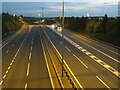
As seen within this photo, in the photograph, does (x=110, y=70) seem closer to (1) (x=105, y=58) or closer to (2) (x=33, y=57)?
(1) (x=105, y=58)

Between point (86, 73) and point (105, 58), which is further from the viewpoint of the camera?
point (105, 58)

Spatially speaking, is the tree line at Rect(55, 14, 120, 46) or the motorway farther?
the tree line at Rect(55, 14, 120, 46)

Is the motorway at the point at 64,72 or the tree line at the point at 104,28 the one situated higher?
the tree line at the point at 104,28

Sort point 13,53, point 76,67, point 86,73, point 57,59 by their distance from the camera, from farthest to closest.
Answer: point 13,53 < point 57,59 < point 76,67 < point 86,73

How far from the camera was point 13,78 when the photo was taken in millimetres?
33594

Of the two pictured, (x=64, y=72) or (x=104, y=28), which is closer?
(x=64, y=72)

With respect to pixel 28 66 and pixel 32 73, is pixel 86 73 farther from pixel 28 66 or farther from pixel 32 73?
pixel 28 66

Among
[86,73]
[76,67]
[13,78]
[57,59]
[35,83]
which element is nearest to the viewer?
[35,83]

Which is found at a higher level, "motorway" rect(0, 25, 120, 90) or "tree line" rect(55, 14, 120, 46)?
"tree line" rect(55, 14, 120, 46)

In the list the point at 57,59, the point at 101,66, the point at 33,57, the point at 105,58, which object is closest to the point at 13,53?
the point at 33,57

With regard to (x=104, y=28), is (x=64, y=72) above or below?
below

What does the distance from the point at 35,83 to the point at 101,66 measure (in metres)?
11.8

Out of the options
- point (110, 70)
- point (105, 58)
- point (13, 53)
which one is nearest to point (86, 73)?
point (110, 70)

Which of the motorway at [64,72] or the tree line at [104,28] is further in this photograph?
the tree line at [104,28]
